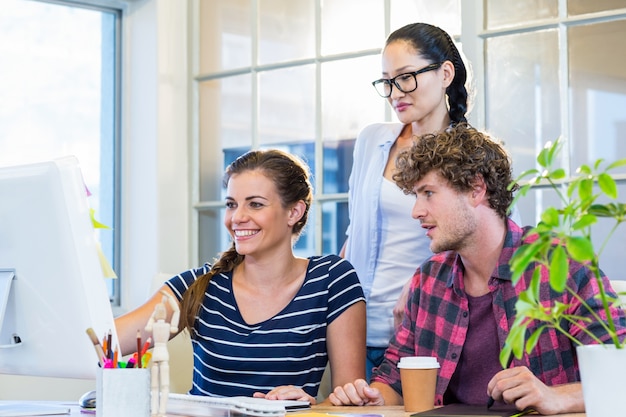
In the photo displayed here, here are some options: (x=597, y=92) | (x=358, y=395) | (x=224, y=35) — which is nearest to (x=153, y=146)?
(x=224, y=35)

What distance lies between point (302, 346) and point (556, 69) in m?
1.12

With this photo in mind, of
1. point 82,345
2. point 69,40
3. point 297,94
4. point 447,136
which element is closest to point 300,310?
point 447,136

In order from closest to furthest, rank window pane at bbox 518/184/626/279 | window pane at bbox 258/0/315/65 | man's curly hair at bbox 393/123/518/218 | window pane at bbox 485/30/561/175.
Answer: man's curly hair at bbox 393/123/518/218, window pane at bbox 518/184/626/279, window pane at bbox 485/30/561/175, window pane at bbox 258/0/315/65

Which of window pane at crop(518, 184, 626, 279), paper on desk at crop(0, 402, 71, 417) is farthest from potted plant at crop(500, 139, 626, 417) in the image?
window pane at crop(518, 184, 626, 279)

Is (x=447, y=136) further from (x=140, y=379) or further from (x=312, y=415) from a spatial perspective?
(x=140, y=379)

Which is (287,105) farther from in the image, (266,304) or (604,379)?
(604,379)

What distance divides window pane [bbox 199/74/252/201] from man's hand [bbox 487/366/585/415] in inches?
84.6

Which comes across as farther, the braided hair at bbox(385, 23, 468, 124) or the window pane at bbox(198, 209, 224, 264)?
the window pane at bbox(198, 209, 224, 264)

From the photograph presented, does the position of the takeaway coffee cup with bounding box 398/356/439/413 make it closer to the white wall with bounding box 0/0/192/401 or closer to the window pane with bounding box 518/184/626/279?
the window pane with bounding box 518/184/626/279

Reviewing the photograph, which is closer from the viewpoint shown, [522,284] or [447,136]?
[522,284]

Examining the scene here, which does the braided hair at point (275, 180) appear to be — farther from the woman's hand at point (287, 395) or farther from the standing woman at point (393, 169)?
the woman's hand at point (287, 395)

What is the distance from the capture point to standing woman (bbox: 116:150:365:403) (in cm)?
230

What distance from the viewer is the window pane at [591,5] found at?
2641 mm

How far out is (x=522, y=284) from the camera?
1957mm
